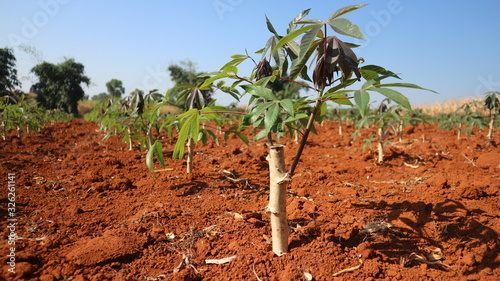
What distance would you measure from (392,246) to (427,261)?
187mm

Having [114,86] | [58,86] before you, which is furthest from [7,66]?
[114,86]

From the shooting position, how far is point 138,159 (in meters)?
3.65

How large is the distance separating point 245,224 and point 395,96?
1.23 m

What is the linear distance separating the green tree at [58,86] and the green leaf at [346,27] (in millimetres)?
34759

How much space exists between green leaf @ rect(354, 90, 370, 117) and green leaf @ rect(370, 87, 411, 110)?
5 cm

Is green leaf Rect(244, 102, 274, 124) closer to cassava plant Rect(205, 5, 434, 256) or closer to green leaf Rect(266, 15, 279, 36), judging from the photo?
cassava plant Rect(205, 5, 434, 256)

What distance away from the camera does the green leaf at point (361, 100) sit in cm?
99

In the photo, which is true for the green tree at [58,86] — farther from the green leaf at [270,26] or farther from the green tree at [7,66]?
the green leaf at [270,26]

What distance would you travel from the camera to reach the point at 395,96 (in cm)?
101

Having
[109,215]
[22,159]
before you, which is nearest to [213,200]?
[109,215]

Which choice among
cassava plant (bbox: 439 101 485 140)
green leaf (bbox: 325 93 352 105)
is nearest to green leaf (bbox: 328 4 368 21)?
green leaf (bbox: 325 93 352 105)

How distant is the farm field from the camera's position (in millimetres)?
1404

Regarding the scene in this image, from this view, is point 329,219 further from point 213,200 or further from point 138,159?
point 138,159

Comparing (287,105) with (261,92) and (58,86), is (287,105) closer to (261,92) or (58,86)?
(261,92)
